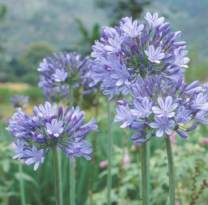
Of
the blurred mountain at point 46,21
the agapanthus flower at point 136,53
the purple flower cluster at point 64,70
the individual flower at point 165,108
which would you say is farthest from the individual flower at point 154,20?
the blurred mountain at point 46,21

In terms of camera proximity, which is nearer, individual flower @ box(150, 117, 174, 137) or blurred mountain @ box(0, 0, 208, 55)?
individual flower @ box(150, 117, 174, 137)

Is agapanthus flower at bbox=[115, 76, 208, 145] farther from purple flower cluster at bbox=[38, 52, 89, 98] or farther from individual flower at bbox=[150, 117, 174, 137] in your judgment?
purple flower cluster at bbox=[38, 52, 89, 98]

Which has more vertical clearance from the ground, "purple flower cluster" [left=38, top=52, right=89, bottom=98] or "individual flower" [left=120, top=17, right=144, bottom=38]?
"purple flower cluster" [left=38, top=52, right=89, bottom=98]

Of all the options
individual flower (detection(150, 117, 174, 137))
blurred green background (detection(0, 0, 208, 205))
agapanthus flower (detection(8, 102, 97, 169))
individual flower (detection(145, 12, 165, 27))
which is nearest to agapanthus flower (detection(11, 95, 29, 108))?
blurred green background (detection(0, 0, 208, 205))

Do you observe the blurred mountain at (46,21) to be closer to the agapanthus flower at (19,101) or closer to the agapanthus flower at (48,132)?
the agapanthus flower at (19,101)

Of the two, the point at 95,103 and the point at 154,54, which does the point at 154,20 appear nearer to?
the point at 154,54

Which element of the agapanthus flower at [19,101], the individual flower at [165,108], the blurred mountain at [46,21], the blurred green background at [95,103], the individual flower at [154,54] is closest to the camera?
the individual flower at [165,108]
